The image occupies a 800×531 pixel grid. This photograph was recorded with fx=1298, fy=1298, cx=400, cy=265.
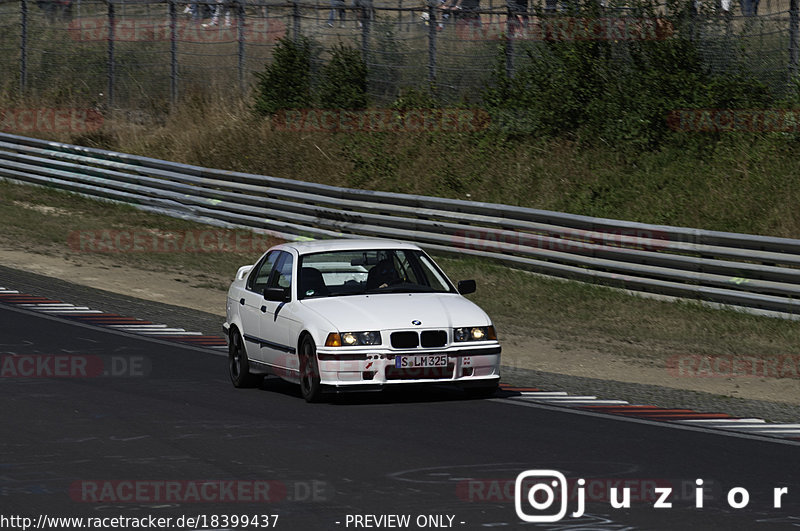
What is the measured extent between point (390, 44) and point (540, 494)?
928 inches

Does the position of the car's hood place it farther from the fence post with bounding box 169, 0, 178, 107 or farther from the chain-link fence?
the fence post with bounding box 169, 0, 178, 107

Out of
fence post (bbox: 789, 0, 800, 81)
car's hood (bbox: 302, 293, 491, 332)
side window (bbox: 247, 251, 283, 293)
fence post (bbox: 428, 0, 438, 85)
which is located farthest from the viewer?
fence post (bbox: 428, 0, 438, 85)

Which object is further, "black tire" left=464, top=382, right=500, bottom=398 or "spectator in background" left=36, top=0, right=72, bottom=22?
"spectator in background" left=36, top=0, right=72, bottom=22

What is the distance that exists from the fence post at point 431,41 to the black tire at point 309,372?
1702 centimetres

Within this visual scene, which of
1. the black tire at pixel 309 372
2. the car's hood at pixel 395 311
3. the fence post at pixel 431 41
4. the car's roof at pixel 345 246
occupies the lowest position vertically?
the black tire at pixel 309 372

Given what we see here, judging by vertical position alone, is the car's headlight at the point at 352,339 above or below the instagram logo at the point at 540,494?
above

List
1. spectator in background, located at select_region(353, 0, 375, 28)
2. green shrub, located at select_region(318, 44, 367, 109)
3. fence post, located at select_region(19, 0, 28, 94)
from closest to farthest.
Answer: spectator in background, located at select_region(353, 0, 375, 28) → green shrub, located at select_region(318, 44, 367, 109) → fence post, located at select_region(19, 0, 28, 94)

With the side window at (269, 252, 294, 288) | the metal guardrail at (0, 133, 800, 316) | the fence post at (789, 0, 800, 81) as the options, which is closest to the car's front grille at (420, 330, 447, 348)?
the side window at (269, 252, 294, 288)

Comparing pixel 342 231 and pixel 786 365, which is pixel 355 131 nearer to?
pixel 342 231

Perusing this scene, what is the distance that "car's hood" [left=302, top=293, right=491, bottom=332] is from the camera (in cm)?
1165

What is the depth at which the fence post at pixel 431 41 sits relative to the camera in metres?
28.6

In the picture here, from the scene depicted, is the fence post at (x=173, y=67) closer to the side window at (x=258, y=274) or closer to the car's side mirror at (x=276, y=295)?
the side window at (x=258, y=274)

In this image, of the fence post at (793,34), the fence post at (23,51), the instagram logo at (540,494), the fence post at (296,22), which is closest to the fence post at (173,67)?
the fence post at (296,22)

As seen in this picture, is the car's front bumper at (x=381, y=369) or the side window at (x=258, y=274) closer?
the car's front bumper at (x=381, y=369)
